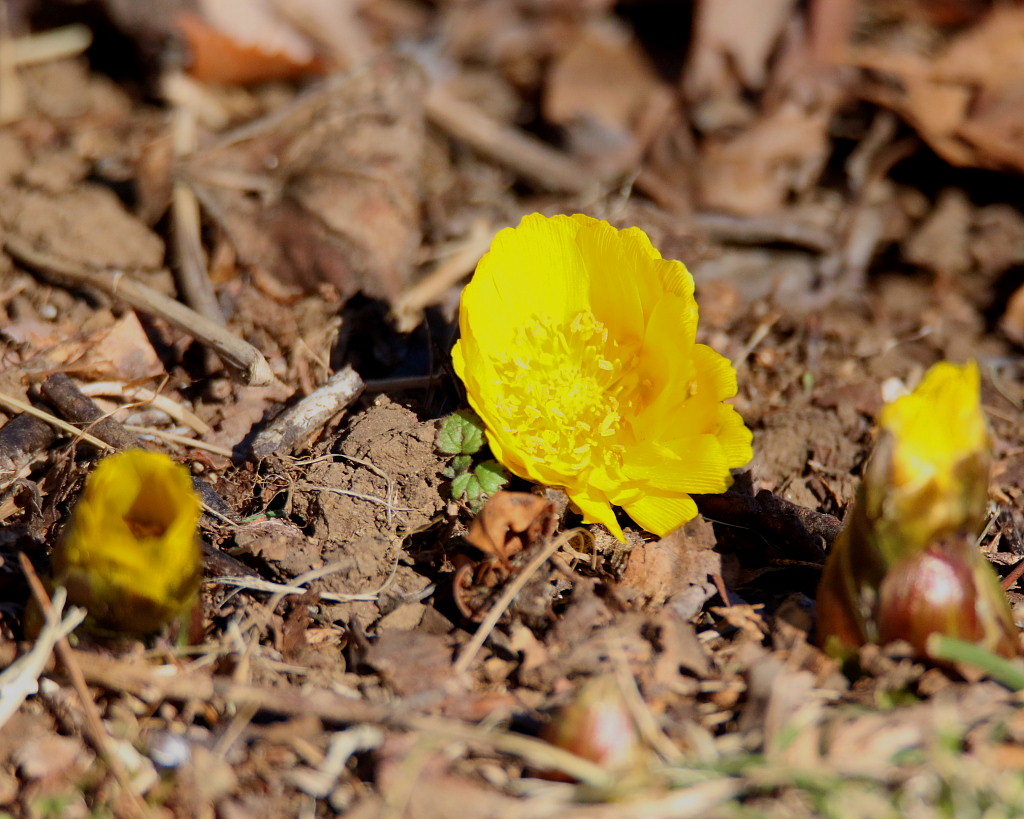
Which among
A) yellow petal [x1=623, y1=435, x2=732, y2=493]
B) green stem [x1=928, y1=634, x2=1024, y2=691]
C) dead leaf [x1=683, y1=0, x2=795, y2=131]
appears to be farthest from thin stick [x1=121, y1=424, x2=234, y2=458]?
dead leaf [x1=683, y1=0, x2=795, y2=131]

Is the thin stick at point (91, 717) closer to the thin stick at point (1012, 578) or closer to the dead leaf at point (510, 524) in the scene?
the dead leaf at point (510, 524)

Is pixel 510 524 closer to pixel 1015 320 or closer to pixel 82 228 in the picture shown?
pixel 82 228

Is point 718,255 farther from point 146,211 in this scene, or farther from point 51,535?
point 51,535

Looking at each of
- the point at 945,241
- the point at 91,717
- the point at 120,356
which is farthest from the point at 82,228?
the point at 945,241

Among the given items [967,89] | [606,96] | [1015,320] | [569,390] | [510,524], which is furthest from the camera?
[606,96]

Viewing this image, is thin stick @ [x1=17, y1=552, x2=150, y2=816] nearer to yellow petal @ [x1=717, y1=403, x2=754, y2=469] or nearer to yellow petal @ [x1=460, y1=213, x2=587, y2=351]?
yellow petal @ [x1=460, y1=213, x2=587, y2=351]

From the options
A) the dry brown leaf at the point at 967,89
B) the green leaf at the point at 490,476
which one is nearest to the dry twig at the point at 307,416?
the green leaf at the point at 490,476

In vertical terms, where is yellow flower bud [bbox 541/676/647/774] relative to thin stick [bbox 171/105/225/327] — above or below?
above
